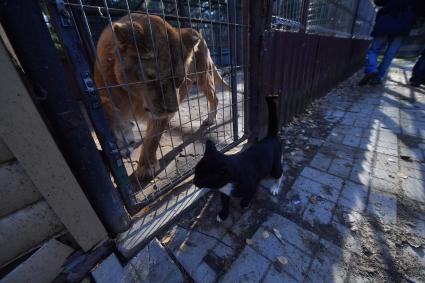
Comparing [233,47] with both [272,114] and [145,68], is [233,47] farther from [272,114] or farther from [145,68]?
[145,68]

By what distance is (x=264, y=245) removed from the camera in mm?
1656

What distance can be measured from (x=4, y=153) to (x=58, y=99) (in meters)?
0.42

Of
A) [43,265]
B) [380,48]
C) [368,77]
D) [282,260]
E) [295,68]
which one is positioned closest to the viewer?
[43,265]

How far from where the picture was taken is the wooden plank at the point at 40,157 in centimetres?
98

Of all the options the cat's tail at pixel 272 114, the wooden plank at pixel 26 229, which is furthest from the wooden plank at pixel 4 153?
the cat's tail at pixel 272 114

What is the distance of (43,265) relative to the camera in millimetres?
1411

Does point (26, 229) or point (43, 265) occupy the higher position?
point (26, 229)

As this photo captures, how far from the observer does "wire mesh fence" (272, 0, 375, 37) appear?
10.1ft

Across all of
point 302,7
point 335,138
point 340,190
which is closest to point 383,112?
point 335,138

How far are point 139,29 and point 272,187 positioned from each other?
2.22 m

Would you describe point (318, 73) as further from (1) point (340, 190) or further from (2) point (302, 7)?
(1) point (340, 190)

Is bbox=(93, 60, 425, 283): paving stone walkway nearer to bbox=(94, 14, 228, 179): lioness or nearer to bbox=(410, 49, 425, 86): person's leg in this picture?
bbox=(94, 14, 228, 179): lioness

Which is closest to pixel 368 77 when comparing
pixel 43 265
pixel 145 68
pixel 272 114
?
pixel 272 114

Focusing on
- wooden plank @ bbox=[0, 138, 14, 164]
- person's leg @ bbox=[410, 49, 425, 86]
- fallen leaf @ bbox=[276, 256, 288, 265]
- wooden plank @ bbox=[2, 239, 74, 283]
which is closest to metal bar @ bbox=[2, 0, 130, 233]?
wooden plank @ bbox=[0, 138, 14, 164]
